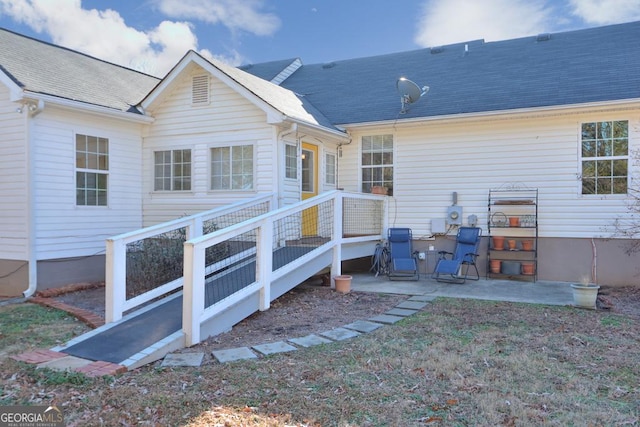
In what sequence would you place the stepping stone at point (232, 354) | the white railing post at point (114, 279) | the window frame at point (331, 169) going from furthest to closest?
the window frame at point (331, 169) → the white railing post at point (114, 279) → the stepping stone at point (232, 354)

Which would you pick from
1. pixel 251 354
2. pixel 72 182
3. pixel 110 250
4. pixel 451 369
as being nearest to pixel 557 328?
pixel 451 369

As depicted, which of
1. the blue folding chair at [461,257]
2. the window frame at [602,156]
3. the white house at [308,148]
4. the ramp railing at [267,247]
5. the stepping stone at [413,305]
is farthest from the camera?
the blue folding chair at [461,257]

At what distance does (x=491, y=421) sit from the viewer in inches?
125

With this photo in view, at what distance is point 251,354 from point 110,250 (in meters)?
2.23

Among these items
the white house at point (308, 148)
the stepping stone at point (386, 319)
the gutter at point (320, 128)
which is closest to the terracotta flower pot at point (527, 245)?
the white house at point (308, 148)

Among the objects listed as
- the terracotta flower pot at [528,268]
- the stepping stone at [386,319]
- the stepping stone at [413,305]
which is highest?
the terracotta flower pot at [528,268]

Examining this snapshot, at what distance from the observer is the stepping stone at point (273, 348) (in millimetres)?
4734

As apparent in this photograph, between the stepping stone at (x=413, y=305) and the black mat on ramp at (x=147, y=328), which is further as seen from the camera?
the stepping stone at (x=413, y=305)

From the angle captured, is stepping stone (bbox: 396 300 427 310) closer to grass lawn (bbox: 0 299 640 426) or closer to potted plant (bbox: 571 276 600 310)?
grass lawn (bbox: 0 299 640 426)

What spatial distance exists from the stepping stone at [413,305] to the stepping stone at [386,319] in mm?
549

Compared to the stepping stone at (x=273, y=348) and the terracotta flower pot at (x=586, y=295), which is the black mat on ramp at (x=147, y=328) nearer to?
the stepping stone at (x=273, y=348)

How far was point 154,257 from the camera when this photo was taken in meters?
7.41

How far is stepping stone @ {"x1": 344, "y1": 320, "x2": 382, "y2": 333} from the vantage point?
5.59m

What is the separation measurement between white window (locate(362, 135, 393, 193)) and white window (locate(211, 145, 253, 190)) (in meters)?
2.96
